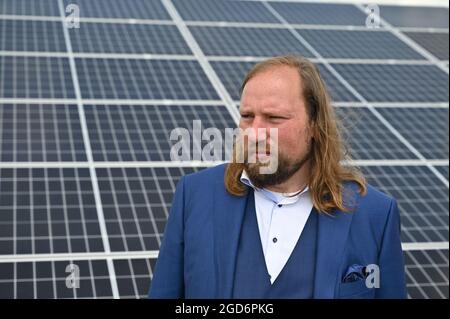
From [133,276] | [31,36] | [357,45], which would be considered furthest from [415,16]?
[133,276]

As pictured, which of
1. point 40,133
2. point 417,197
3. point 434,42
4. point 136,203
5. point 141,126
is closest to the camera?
point 136,203

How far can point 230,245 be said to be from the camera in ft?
13.3

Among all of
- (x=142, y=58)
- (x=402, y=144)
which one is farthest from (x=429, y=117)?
(x=142, y=58)

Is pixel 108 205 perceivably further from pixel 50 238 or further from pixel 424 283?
pixel 424 283

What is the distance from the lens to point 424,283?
422 inches

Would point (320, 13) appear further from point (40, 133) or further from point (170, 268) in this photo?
point (170, 268)

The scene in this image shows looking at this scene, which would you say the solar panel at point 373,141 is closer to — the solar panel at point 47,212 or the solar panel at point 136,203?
the solar panel at point 136,203

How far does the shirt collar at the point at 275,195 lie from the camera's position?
4.16 m

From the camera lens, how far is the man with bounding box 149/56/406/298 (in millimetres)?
3980

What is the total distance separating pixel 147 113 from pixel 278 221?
989 centimetres

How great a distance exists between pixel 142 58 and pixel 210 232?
39.0ft

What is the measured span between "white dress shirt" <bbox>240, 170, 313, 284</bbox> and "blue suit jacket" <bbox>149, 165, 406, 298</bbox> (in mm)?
85

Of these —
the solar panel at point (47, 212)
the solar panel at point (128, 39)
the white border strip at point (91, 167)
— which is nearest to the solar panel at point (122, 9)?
the solar panel at point (128, 39)

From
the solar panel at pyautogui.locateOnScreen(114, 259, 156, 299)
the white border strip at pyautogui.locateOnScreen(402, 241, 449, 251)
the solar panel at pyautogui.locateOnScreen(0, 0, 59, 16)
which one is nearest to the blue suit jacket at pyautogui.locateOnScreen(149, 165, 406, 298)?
the solar panel at pyautogui.locateOnScreen(114, 259, 156, 299)
